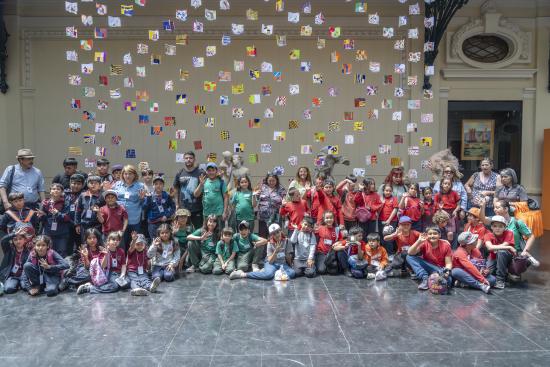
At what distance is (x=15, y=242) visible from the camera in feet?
18.0

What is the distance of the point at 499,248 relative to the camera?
18.6ft

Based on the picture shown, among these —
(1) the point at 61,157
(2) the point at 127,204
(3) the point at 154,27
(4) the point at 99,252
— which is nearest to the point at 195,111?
(3) the point at 154,27

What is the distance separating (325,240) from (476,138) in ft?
17.5

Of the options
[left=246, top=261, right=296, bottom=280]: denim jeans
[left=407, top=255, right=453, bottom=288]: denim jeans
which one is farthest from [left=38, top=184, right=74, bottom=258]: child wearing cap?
[left=407, top=255, right=453, bottom=288]: denim jeans

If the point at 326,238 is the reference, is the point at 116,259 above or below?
below

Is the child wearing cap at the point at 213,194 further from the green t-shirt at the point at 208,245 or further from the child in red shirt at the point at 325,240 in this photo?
the child in red shirt at the point at 325,240

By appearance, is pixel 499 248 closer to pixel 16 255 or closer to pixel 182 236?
pixel 182 236

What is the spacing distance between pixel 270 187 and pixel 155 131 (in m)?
3.52

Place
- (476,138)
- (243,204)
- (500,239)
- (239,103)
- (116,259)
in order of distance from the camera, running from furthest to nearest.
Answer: (476,138)
(239,103)
(243,204)
(500,239)
(116,259)

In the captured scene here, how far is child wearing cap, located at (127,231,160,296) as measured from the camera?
5.52 metres

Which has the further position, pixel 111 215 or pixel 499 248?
pixel 111 215

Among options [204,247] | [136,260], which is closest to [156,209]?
[204,247]

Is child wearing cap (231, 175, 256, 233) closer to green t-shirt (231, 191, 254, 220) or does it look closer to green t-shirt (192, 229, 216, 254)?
green t-shirt (231, 191, 254, 220)

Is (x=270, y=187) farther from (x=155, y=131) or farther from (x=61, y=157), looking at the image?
(x=61, y=157)
